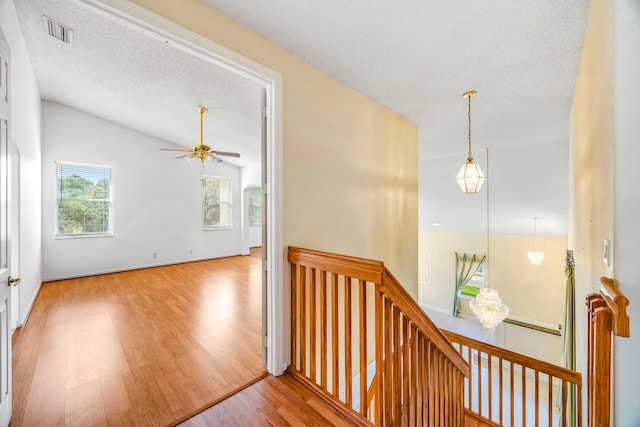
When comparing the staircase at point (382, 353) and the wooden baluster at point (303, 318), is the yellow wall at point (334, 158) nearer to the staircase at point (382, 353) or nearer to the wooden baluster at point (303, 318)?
the wooden baluster at point (303, 318)

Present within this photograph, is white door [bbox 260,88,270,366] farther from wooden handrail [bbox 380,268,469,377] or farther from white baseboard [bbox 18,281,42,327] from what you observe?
white baseboard [bbox 18,281,42,327]

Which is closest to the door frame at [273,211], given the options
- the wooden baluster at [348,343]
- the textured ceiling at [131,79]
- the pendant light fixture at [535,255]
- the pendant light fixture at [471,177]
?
the wooden baluster at [348,343]

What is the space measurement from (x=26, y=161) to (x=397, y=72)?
4.70 meters

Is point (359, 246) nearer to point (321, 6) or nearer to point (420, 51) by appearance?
point (420, 51)

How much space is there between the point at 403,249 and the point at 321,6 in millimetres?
2923

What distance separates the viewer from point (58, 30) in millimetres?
2621

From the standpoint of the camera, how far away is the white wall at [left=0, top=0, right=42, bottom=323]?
266cm

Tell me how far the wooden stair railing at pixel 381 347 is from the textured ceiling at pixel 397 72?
167cm

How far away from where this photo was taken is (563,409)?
2.59 meters

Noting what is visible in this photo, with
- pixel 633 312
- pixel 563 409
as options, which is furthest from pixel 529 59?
pixel 563 409

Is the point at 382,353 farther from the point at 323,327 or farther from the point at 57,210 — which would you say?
the point at 57,210

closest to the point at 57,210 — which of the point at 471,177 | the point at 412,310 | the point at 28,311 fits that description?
the point at 28,311

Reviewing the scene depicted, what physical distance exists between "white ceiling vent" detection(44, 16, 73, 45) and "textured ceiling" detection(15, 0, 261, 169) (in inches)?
1.9

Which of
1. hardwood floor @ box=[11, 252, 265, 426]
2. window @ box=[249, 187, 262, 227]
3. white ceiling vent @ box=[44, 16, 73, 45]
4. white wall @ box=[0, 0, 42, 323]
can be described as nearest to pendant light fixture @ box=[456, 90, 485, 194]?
hardwood floor @ box=[11, 252, 265, 426]
